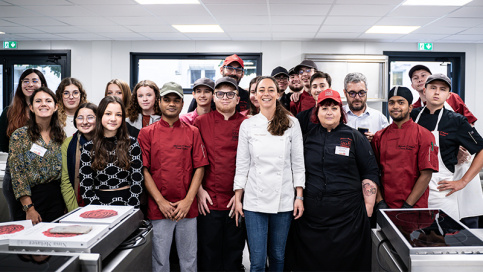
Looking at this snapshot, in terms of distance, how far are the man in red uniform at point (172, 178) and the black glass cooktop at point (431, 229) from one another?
1.16 meters

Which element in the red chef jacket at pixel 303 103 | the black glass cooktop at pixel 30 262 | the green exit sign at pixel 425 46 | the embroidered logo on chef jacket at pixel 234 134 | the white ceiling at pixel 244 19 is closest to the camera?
the black glass cooktop at pixel 30 262

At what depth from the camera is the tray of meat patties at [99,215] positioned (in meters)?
1.20

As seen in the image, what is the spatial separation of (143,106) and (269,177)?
124cm

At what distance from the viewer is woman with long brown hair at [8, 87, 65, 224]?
1968 millimetres

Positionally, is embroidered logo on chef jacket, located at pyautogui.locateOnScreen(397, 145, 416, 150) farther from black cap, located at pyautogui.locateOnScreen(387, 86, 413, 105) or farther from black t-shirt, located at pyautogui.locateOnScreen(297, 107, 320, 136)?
black t-shirt, located at pyautogui.locateOnScreen(297, 107, 320, 136)

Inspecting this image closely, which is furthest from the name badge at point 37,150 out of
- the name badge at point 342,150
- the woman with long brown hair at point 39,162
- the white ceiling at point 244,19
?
the white ceiling at point 244,19

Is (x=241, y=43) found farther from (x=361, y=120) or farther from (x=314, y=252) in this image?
(x=314, y=252)

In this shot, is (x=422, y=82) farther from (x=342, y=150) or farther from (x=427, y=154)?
(x=342, y=150)

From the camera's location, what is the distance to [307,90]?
9.30ft

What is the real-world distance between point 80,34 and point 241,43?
2851 millimetres

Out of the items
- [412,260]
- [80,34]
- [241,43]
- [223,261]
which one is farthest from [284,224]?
[80,34]

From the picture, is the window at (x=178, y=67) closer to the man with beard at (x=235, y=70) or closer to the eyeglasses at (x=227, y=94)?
the man with beard at (x=235, y=70)

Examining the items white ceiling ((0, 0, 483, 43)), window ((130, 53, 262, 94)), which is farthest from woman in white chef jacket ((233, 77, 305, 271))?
window ((130, 53, 262, 94))

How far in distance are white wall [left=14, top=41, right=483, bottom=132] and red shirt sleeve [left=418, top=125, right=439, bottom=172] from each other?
4.19 meters
